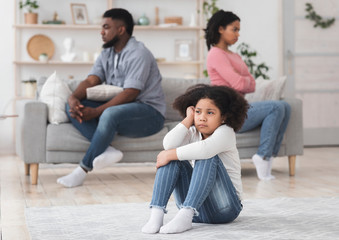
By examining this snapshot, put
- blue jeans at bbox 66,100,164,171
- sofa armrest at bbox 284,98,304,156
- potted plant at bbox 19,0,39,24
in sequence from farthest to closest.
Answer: potted plant at bbox 19,0,39,24 → sofa armrest at bbox 284,98,304,156 → blue jeans at bbox 66,100,164,171

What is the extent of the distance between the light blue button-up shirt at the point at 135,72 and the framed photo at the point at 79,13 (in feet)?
8.00

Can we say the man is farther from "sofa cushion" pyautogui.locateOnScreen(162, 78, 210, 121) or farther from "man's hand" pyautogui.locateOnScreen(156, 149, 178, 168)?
"man's hand" pyautogui.locateOnScreen(156, 149, 178, 168)

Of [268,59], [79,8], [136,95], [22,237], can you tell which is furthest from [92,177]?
[268,59]

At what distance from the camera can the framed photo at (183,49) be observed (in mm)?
6926

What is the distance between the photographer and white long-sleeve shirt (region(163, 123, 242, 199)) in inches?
91.4

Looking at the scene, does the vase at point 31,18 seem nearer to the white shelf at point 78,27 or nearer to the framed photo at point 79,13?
the white shelf at point 78,27

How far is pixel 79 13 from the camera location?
6711 millimetres

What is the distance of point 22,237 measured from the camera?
96.0 inches

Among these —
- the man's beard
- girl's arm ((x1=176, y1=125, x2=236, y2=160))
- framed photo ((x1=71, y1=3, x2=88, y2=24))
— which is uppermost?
framed photo ((x1=71, y1=3, x2=88, y2=24))

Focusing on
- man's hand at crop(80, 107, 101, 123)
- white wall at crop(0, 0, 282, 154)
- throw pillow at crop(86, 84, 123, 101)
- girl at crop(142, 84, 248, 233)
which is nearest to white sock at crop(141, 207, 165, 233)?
girl at crop(142, 84, 248, 233)

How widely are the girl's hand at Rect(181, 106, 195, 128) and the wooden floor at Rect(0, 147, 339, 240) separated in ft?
2.56

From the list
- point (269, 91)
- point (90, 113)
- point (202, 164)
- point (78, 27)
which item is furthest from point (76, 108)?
point (78, 27)

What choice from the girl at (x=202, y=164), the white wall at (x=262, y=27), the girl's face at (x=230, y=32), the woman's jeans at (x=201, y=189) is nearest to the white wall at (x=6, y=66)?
the white wall at (x=262, y=27)

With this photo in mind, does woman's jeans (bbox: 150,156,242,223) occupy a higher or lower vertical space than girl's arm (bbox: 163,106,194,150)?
lower
